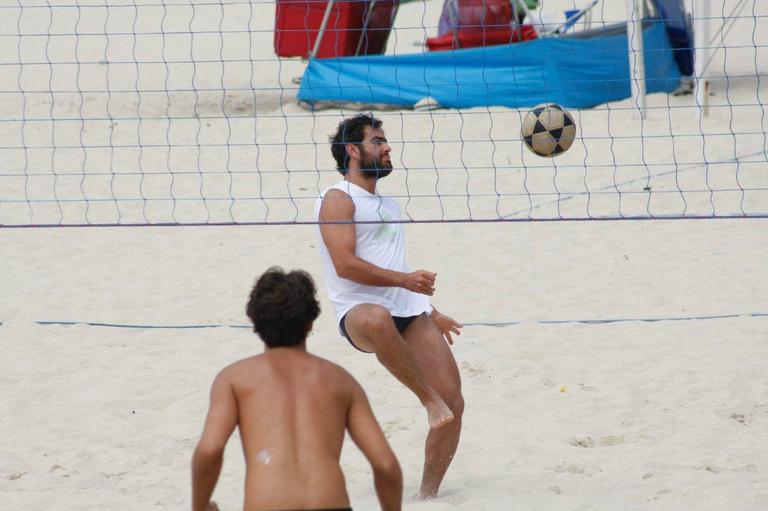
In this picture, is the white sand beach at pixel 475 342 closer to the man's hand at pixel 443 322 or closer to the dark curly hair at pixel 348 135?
the man's hand at pixel 443 322

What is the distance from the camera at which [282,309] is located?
2988 millimetres

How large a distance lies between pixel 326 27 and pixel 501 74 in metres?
2.04

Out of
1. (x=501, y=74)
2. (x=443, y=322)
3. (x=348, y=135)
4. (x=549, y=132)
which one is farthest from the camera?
(x=501, y=74)

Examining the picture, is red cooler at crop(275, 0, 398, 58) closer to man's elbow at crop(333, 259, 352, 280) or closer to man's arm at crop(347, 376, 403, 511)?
man's elbow at crop(333, 259, 352, 280)

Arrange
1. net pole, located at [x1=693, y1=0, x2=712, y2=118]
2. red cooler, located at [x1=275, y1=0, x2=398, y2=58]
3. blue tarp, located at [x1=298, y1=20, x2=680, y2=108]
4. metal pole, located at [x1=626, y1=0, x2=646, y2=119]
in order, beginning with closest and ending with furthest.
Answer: metal pole, located at [x1=626, y1=0, x2=646, y2=119]
net pole, located at [x1=693, y1=0, x2=712, y2=118]
blue tarp, located at [x1=298, y1=20, x2=680, y2=108]
red cooler, located at [x1=275, y1=0, x2=398, y2=58]

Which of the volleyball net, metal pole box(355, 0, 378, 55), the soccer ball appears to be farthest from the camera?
metal pole box(355, 0, 378, 55)

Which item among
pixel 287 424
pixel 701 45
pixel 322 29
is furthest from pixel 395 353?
pixel 322 29

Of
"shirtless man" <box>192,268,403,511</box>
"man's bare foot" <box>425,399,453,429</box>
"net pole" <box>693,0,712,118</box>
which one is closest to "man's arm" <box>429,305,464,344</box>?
"man's bare foot" <box>425,399,453,429</box>

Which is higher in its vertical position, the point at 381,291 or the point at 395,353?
the point at 381,291

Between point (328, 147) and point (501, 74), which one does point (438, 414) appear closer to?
point (328, 147)

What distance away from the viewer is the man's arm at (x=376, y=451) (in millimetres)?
2857

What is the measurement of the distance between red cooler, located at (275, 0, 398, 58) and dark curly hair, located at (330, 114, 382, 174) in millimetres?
7555

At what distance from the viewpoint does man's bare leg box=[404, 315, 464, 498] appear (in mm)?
4293

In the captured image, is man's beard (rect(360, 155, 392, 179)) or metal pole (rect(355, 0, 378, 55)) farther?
metal pole (rect(355, 0, 378, 55))
